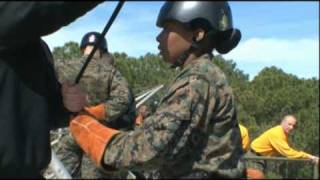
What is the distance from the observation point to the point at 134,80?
5162 centimetres

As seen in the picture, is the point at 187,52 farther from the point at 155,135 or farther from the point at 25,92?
the point at 25,92

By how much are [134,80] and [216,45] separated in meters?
47.6

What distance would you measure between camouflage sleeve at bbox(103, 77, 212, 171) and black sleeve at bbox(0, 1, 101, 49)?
1.87ft

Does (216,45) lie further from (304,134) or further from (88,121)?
(304,134)

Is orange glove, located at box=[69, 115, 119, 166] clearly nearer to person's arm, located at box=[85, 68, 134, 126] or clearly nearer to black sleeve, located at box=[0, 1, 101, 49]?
black sleeve, located at box=[0, 1, 101, 49]

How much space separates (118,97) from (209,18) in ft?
15.4

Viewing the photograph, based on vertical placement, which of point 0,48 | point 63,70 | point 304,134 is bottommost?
point 304,134

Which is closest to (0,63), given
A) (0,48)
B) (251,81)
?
(0,48)

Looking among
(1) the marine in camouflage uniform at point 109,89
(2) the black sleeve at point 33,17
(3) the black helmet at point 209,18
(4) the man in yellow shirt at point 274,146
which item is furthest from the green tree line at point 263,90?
(2) the black sleeve at point 33,17

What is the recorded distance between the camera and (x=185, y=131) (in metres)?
3.67

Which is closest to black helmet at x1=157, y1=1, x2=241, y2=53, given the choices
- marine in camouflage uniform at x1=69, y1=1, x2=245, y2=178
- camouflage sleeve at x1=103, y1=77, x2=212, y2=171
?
marine in camouflage uniform at x1=69, y1=1, x2=245, y2=178

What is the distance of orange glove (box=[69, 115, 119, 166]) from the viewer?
375cm

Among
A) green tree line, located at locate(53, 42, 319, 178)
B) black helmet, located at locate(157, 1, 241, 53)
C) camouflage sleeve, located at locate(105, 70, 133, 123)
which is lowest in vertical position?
green tree line, located at locate(53, 42, 319, 178)

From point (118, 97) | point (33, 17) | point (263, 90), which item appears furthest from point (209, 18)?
point (263, 90)
